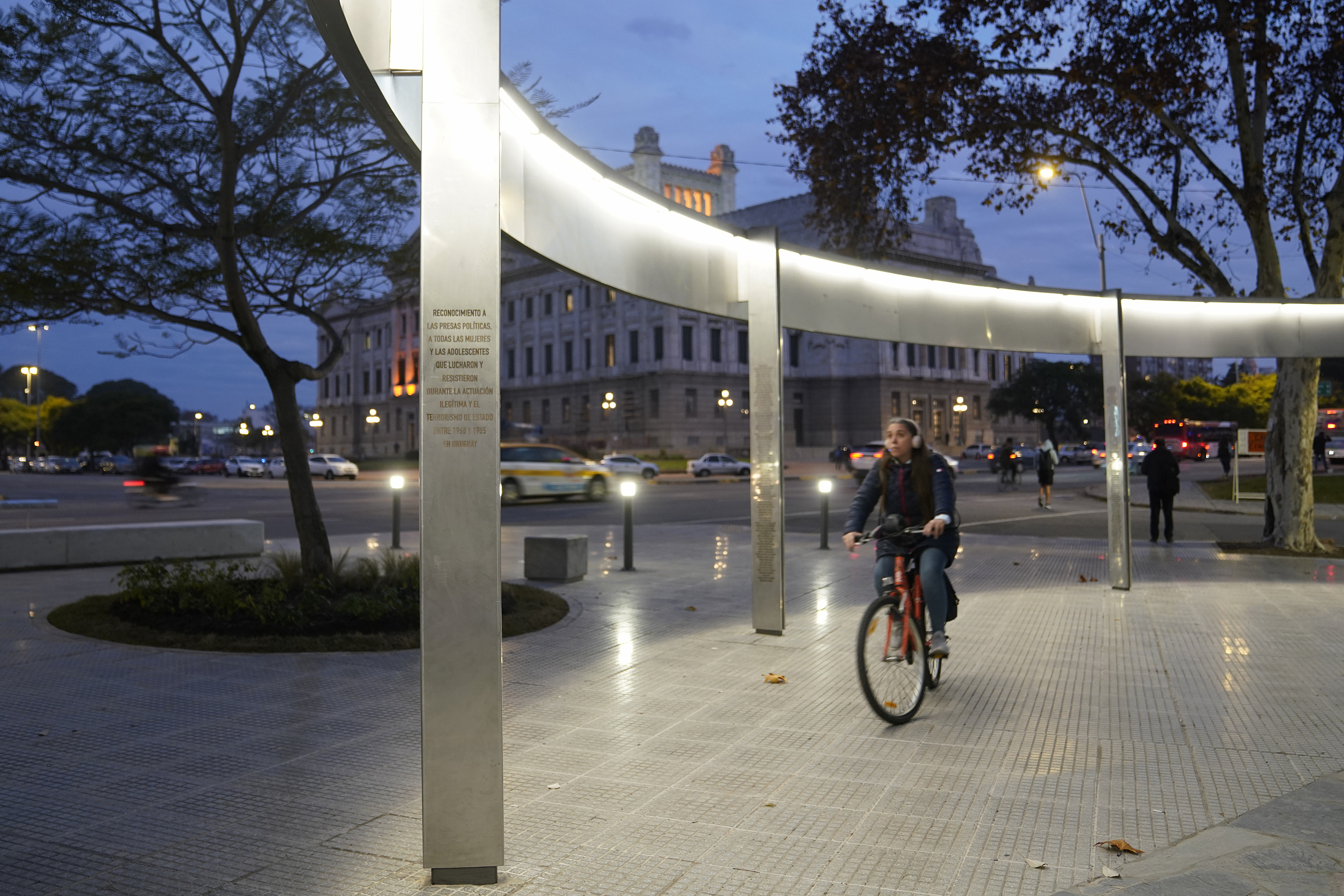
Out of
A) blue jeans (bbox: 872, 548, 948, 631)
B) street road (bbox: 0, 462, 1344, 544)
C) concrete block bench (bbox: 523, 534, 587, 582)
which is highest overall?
blue jeans (bbox: 872, 548, 948, 631)

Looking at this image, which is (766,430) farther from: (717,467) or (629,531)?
(717,467)

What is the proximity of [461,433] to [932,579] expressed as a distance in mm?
3461

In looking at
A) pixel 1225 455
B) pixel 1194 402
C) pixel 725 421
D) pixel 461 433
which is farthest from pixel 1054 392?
pixel 461 433

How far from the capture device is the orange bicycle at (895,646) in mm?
5980

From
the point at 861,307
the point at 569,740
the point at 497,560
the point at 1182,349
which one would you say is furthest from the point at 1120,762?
the point at 1182,349

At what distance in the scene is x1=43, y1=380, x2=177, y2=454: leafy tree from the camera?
106 meters

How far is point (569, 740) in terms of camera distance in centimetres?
568

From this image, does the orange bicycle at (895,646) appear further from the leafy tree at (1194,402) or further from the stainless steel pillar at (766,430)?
the leafy tree at (1194,402)

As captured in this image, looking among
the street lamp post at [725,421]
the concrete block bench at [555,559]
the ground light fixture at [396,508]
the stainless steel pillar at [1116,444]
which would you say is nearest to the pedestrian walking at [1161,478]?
the stainless steel pillar at [1116,444]

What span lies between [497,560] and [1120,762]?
3.32 m

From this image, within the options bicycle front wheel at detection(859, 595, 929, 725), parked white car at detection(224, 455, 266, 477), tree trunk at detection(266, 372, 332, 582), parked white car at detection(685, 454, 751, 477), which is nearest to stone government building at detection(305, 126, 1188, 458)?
parked white car at detection(224, 455, 266, 477)

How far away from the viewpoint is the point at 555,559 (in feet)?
40.5

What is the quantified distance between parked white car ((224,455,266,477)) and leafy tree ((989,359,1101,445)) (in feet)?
207

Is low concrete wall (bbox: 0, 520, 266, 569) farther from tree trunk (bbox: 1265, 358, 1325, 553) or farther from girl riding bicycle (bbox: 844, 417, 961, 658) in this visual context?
tree trunk (bbox: 1265, 358, 1325, 553)
